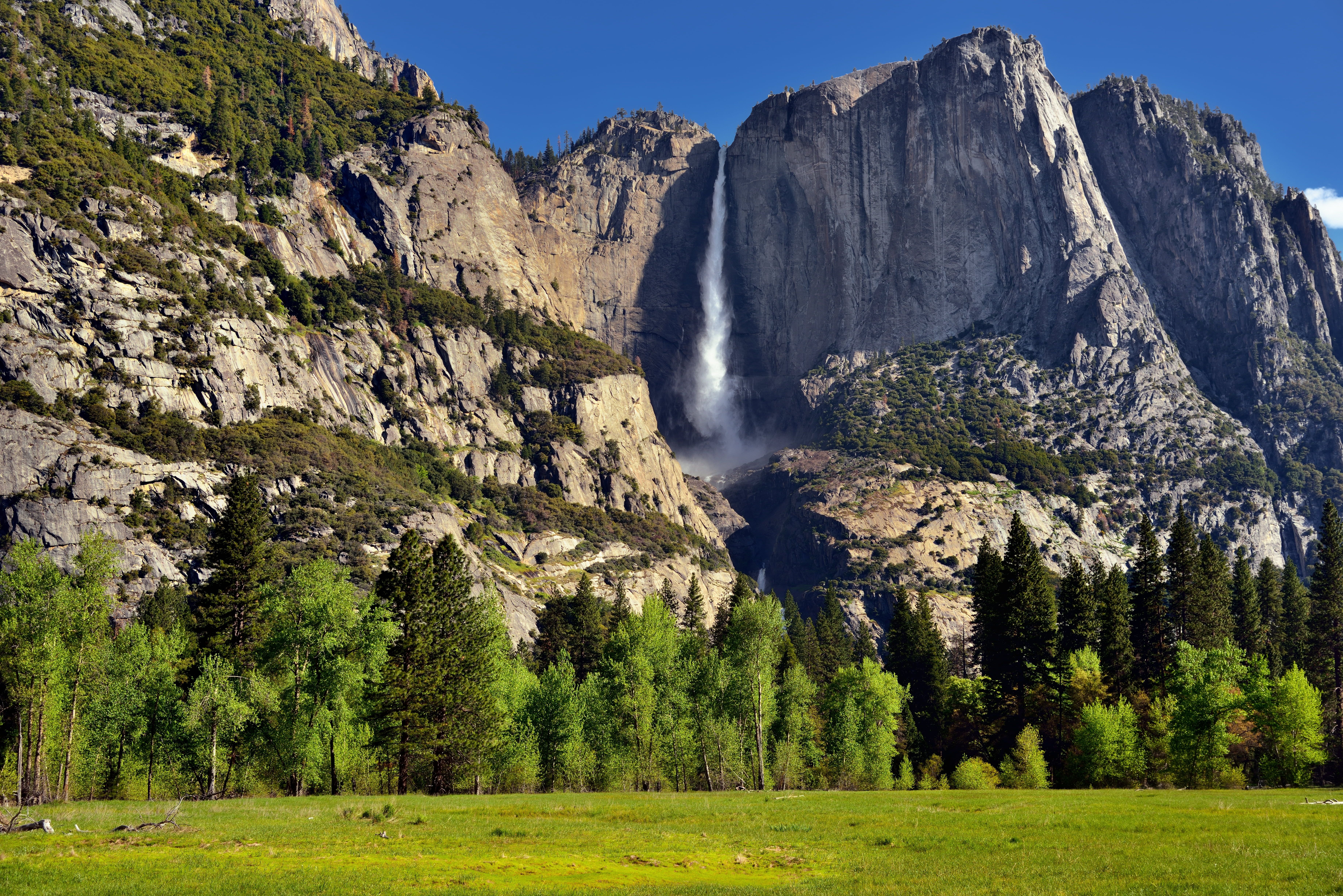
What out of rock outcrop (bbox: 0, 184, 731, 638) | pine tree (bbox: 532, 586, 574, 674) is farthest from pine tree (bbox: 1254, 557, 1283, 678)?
rock outcrop (bbox: 0, 184, 731, 638)

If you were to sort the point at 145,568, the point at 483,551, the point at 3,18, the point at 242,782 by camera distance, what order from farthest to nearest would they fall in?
the point at 3,18 → the point at 483,551 → the point at 145,568 → the point at 242,782

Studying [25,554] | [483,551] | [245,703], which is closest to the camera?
[25,554]

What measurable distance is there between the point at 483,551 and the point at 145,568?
2212 inches

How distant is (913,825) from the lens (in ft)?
114

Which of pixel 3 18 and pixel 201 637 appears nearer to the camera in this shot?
pixel 201 637

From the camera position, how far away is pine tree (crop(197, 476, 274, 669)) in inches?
2242

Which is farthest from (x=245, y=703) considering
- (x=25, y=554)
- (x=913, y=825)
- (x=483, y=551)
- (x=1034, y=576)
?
(x=483, y=551)

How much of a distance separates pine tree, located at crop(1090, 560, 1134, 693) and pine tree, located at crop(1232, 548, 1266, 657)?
14825 millimetres

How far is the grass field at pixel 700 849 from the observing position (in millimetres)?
23469

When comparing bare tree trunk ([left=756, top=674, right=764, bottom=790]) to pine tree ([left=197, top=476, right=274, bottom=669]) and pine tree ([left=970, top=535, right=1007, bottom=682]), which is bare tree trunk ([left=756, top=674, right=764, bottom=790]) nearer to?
pine tree ([left=970, top=535, right=1007, bottom=682])

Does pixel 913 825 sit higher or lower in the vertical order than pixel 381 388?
lower

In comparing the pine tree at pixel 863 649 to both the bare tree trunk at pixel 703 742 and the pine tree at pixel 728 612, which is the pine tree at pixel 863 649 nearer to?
the pine tree at pixel 728 612

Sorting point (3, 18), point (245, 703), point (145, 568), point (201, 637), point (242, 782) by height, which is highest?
Answer: point (3, 18)

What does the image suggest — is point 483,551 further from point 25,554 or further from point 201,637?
point 25,554
